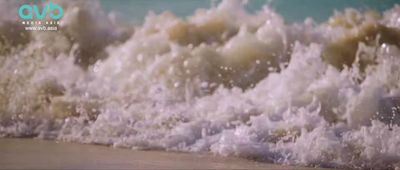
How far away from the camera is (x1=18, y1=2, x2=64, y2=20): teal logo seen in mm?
5176

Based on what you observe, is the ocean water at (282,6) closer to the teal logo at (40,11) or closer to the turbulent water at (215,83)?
the turbulent water at (215,83)

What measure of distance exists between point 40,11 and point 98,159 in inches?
97.2

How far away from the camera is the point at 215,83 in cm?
442

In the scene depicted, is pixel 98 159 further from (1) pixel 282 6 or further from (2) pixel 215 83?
(1) pixel 282 6

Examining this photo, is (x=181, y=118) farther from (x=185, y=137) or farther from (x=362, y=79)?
(x=362, y=79)

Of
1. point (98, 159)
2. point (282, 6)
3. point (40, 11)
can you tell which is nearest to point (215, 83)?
point (282, 6)

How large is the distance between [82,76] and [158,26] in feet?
2.48

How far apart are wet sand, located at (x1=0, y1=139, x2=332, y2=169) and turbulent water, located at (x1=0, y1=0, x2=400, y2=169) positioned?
17 centimetres

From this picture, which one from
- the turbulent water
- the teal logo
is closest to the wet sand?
the turbulent water

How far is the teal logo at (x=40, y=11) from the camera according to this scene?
5.18 metres

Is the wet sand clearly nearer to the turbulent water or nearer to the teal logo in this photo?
the turbulent water

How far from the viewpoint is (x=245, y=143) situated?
3473 mm

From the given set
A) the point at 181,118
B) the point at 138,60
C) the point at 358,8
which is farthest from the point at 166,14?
the point at 358,8

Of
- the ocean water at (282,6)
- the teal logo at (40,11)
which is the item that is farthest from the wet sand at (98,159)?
the teal logo at (40,11)
